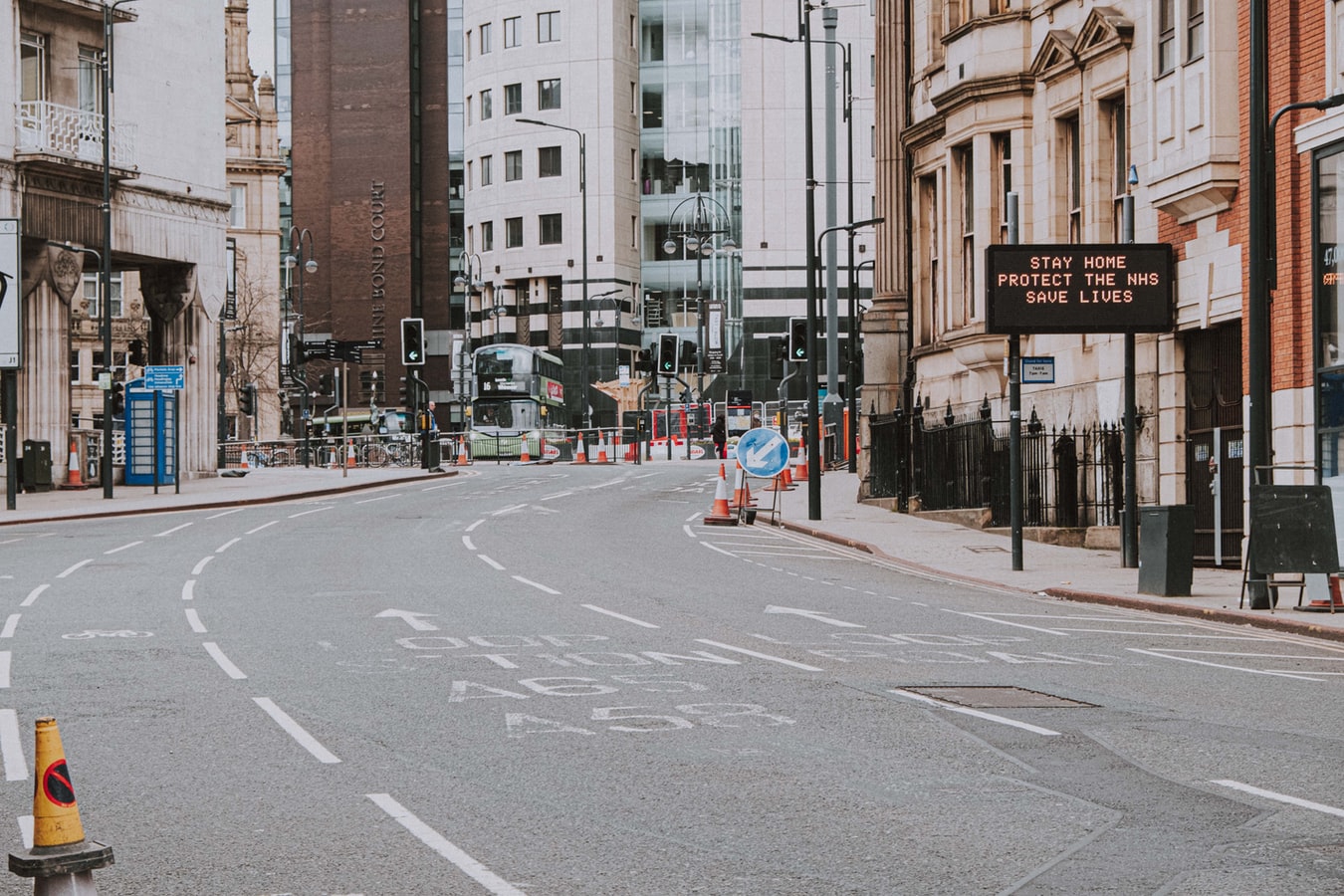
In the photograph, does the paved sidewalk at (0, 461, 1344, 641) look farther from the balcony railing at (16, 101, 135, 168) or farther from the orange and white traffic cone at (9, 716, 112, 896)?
the orange and white traffic cone at (9, 716, 112, 896)

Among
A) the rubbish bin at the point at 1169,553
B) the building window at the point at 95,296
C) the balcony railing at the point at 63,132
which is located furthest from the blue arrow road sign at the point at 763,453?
the building window at the point at 95,296

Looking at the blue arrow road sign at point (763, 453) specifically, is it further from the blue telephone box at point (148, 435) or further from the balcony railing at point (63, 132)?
the balcony railing at point (63, 132)

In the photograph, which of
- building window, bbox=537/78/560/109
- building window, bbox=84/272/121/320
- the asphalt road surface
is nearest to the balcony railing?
the asphalt road surface

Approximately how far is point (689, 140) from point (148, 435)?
180 ft

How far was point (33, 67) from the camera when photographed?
45.3 meters

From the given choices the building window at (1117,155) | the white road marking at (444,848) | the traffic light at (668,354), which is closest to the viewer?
the white road marking at (444,848)

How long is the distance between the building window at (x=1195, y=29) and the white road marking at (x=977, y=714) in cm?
1479

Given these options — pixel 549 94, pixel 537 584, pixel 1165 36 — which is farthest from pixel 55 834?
pixel 549 94

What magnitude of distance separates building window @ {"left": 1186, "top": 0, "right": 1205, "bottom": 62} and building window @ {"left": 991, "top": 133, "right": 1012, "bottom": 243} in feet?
23.0

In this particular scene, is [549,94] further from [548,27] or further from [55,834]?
[55,834]

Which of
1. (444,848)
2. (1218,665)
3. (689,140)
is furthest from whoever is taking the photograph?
(689,140)

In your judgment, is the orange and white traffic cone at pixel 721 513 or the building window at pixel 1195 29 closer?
the building window at pixel 1195 29

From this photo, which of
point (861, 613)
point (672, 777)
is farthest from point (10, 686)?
point (861, 613)

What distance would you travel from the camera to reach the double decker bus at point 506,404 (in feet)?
237
